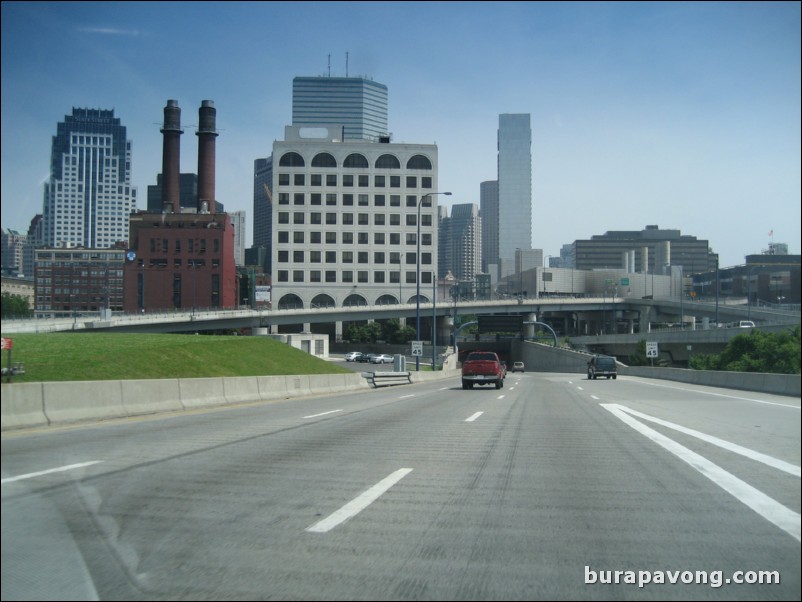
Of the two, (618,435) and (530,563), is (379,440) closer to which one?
(618,435)

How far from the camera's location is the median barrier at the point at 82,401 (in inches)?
563

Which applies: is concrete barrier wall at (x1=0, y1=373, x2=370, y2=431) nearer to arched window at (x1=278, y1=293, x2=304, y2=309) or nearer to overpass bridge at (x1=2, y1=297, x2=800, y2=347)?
overpass bridge at (x1=2, y1=297, x2=800, y2=347)

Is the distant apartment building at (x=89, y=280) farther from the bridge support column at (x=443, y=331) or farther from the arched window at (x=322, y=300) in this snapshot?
the bridge support column at (x=443, y=331)

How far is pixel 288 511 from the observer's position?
7535mm

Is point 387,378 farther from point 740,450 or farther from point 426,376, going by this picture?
point 740,450

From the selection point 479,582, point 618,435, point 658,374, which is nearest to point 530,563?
point 479,582

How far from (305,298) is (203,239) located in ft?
144

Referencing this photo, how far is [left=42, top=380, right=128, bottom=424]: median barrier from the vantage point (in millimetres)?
14312

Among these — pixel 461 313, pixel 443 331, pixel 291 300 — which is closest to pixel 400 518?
pixel 461 313

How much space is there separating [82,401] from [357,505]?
10046mm

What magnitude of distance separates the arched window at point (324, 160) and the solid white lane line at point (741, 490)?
11709cm

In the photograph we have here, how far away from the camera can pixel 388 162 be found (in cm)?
12706

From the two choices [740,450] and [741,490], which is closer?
[741,490]

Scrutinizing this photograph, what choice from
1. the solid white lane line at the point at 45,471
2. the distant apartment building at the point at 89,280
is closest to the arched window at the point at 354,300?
the distant apartment building at the point at 89,280
